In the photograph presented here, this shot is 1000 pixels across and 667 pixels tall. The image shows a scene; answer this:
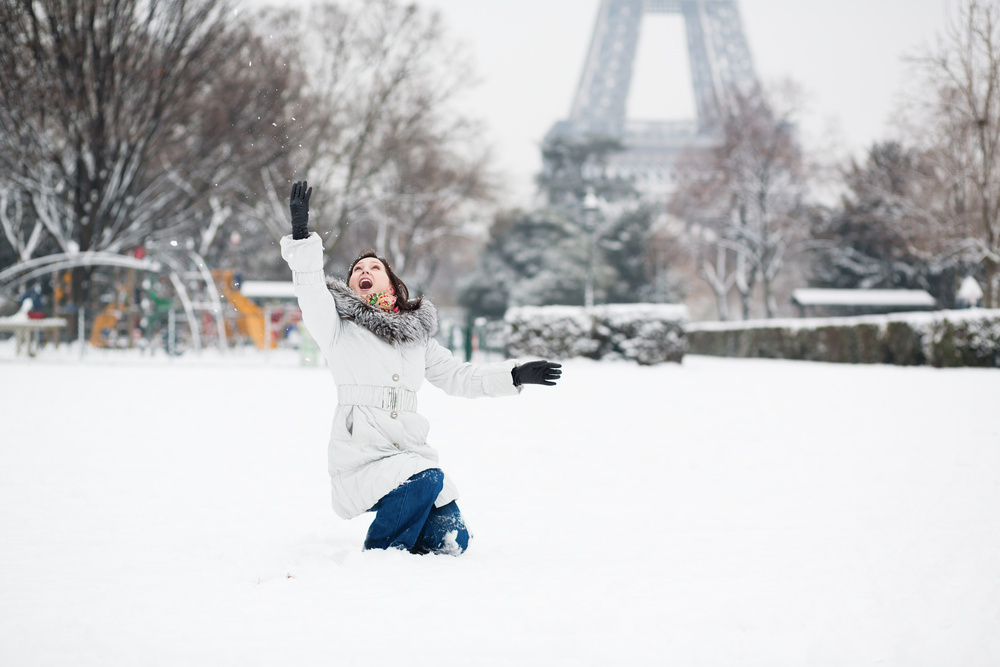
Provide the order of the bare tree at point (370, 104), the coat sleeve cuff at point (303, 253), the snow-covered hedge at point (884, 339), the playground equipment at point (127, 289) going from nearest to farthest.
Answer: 1. the coat sleeve cuff at point (303, 253)
2. the snow-covered hedge at point (884, 339)
3. the playground equipment at point (127, 289)
4. the bare tree at point (370, 104)

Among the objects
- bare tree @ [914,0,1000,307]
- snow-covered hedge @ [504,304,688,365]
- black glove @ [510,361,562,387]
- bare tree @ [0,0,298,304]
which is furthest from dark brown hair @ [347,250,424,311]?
bare tree @ [914,0,1000,307]

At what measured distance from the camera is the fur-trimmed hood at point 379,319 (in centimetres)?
325

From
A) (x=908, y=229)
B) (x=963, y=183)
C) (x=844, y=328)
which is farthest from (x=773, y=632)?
(x=908, y=229)

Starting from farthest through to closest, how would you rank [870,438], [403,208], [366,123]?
[403,208]
[366,123]
[870,438]

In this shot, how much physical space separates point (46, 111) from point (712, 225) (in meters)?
24.8

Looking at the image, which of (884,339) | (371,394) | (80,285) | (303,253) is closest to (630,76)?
(884,339)

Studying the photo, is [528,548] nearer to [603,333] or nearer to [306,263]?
[306,263]

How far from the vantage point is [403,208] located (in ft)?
90.3

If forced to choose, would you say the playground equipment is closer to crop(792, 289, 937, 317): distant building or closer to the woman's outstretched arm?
the woman's outstretched arm

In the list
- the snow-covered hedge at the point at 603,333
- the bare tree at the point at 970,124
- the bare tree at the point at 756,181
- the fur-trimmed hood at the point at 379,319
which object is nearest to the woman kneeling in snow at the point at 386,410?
the fur-trimmed hood at the point at 379,319

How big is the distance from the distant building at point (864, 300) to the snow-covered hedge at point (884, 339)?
298 inches

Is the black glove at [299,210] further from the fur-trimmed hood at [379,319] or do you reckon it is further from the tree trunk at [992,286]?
the tree trunk at [992,286]

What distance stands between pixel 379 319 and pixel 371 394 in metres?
0.28

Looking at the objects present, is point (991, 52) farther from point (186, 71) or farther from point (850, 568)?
point (850, 568)
